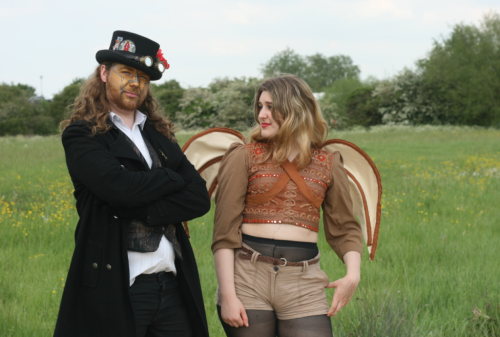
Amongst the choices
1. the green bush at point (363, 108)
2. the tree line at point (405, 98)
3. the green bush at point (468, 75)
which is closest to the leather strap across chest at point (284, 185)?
the tree line at point (405, 98)

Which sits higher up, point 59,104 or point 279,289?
point 59,104

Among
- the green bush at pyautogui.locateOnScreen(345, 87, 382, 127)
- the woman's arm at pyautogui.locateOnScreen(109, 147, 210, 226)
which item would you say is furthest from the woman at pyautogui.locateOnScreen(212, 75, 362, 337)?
the green bush at pyautogui.locateOnScreen(345, 87, 382, 127)

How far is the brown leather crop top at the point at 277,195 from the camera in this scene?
95.7 inches

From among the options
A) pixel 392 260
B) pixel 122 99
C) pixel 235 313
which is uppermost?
pixel 122 99

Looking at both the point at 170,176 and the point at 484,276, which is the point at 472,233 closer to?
the point at 484,276

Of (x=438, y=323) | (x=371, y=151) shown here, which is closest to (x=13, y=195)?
(x=438, y=323)

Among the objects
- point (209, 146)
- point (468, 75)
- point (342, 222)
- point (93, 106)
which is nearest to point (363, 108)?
point (468, 75)

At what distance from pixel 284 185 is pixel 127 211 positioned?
0.83 meters

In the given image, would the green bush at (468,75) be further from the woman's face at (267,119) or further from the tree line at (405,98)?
the woman's face at (267,119)

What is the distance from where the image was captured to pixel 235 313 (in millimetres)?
2275

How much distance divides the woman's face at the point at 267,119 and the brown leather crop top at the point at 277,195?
0.11 metres

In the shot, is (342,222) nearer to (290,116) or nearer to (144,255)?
(290,116)

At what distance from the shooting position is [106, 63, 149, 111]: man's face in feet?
7.91

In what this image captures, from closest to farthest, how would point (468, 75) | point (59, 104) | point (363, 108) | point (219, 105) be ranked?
point (219, 105)
point (468, 75)
point (59, 104)
point (363, 108)
